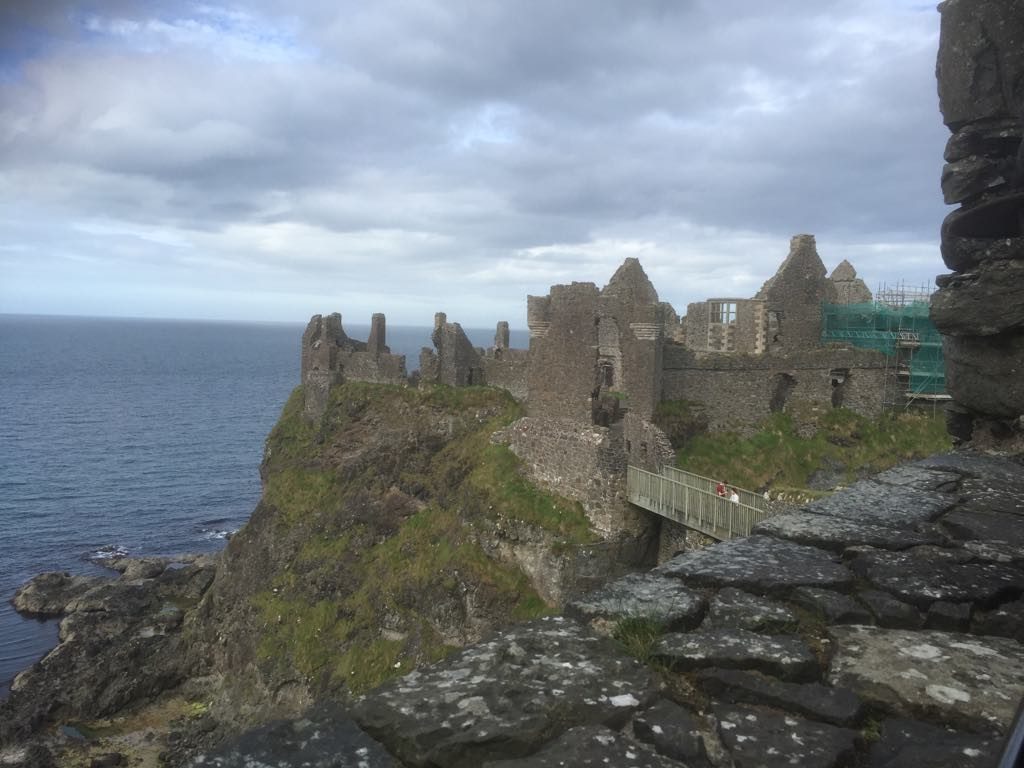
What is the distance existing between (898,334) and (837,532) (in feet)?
89.4

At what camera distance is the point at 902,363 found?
29344 millimetres

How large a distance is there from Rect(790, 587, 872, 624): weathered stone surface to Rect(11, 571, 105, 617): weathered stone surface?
43.3m

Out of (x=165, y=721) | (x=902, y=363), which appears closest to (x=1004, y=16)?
(x=902, y=363)

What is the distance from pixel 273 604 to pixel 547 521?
11566mm

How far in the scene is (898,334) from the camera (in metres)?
29.6

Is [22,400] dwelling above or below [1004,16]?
below

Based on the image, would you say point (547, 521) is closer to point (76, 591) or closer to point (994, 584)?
point (994, 584)

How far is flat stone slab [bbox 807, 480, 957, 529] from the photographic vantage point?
5.73 meters

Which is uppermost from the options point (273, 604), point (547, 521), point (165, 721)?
point (547, 521)

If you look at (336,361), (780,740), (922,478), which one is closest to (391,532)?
(336,361)

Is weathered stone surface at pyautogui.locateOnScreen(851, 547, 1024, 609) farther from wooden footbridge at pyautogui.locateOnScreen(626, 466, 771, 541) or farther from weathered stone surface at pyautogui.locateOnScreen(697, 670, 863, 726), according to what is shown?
wooden footbridge at pyautogui.locateOnScreen(626, 466, 771, 541)

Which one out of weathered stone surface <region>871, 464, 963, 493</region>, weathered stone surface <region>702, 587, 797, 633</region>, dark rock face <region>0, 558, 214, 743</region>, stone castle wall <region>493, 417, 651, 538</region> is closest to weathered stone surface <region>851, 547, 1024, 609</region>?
weathered stone surface <region>702, 587, 797, 633</region>

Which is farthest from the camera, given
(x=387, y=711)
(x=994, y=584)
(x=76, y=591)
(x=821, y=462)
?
(x=76, y=591)

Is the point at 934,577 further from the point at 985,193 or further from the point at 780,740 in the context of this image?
the point at 985,193
